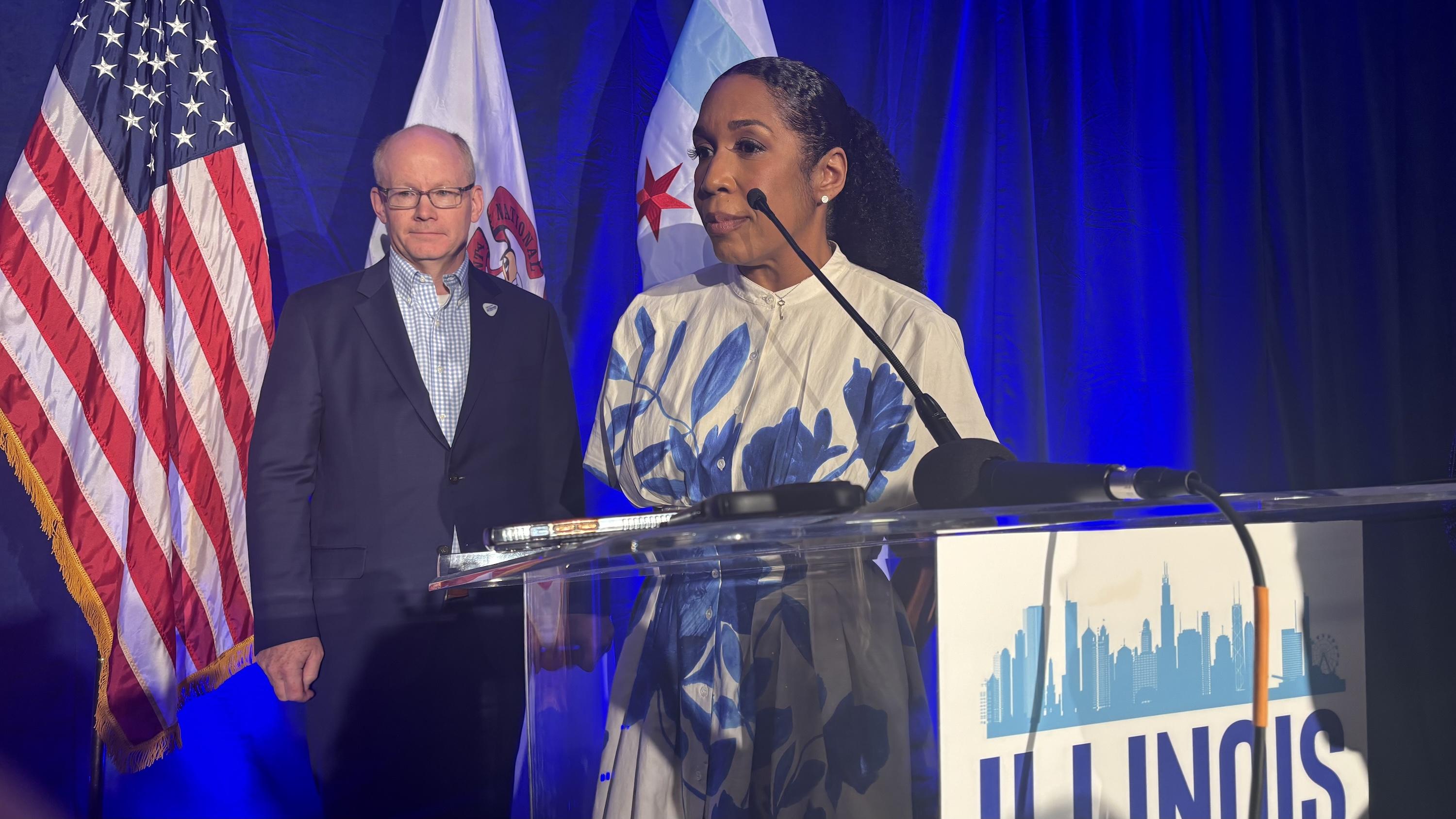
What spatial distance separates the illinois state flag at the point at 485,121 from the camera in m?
2.27

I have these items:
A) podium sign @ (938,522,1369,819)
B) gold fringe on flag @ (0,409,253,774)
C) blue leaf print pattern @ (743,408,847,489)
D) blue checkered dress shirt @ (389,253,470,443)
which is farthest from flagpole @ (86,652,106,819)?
podium sign @ (938,522,1369,819)

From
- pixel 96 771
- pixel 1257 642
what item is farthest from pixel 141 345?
pixel 1257 642

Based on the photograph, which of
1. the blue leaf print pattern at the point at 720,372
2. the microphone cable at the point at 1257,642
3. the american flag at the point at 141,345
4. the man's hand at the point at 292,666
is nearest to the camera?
the microphone cable at the point at 1257,642

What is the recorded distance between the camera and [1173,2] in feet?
10.1

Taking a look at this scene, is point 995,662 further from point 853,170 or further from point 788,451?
point 853,170

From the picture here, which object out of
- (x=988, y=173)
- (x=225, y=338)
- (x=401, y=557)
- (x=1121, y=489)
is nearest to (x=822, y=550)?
(x=1121, y=489)

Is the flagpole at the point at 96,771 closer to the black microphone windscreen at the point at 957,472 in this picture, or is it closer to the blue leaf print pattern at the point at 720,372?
the blue leaf print pattern at the point at 720,372

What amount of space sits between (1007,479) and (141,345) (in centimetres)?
177

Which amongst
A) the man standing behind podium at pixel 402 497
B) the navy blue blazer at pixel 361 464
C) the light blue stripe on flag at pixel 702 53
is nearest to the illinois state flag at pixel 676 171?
the light blue stripe on flag at pixel 702 53

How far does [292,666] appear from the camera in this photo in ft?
6.64

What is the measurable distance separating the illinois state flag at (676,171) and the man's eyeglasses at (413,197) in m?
0.47

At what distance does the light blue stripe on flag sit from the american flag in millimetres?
1002

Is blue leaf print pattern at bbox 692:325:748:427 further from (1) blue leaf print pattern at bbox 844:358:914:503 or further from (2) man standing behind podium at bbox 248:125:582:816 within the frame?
(2) man standing behind podium at bbox 248:125:582:816

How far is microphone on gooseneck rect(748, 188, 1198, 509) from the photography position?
2.62 ft
